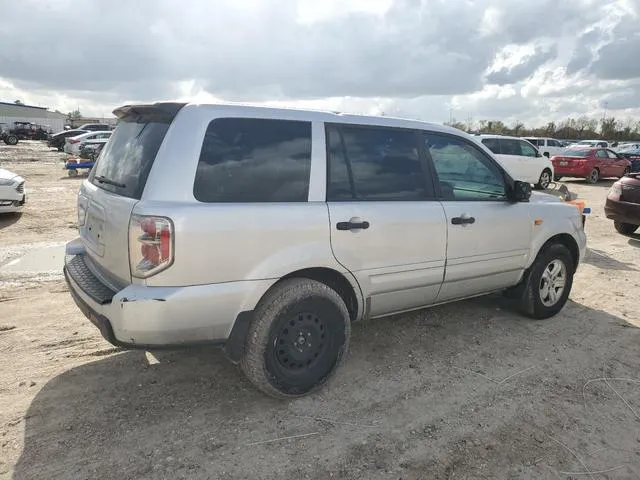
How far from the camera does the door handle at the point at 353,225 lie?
335 centimetres

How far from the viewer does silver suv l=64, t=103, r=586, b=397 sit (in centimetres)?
283

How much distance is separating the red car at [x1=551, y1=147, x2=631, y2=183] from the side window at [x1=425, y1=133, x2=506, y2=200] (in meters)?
17.9

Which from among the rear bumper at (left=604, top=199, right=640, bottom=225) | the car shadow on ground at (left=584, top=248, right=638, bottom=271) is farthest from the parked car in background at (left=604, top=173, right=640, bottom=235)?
the car shadow on ground at (left=584, top=248, right=638, bottom=271)

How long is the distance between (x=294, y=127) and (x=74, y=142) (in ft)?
90.1

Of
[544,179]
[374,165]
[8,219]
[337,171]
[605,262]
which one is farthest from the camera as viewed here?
[544,179]

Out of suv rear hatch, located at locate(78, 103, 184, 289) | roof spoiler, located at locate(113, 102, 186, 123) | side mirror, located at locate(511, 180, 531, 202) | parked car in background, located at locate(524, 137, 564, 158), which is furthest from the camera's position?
parked car in background, located at locate(524, 137, 564, 158)

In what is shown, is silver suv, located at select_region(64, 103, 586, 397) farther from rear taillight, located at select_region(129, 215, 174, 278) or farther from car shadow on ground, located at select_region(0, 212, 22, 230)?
car shadow on ground, located at select_region(0, 212, 22, 230)

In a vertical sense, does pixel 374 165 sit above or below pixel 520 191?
above

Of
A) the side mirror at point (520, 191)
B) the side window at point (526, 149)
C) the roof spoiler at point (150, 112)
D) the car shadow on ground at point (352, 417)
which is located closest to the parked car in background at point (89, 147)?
the side window at point (526, 149)

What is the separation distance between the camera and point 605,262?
762 centimetres

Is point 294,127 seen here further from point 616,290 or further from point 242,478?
point 616,290

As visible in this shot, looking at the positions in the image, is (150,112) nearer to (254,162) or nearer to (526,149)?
(254,162)

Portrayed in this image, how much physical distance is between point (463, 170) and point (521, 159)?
1414 cm

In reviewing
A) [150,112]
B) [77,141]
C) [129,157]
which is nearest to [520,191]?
[150,112]
